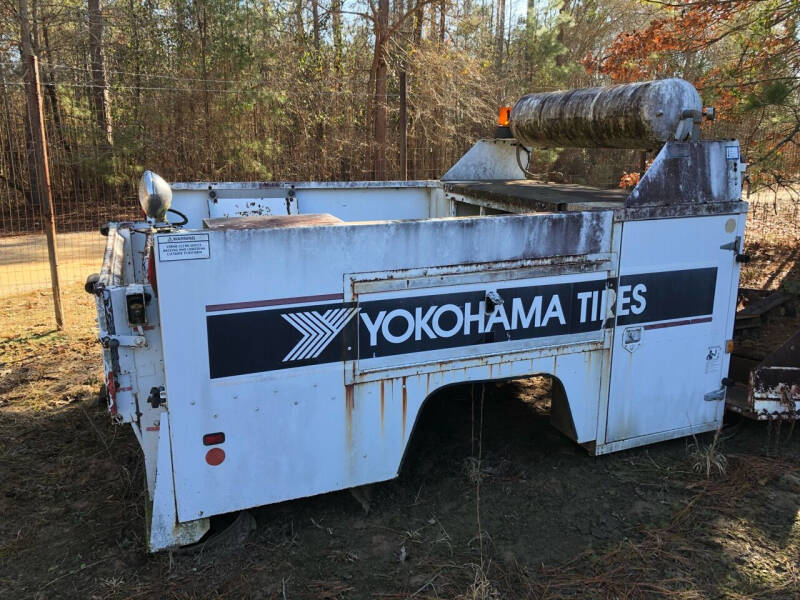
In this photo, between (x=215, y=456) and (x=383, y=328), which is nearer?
(x=215, y=456)

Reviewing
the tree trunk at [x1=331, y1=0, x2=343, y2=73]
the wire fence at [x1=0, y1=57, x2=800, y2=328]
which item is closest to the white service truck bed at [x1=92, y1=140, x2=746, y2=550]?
the wire fence at [x1=0, y1=57, x2=800, y2=328]

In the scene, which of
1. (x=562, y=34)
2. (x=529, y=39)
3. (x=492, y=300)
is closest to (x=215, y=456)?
(x=492, y=300)

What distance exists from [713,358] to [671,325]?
0.44 m

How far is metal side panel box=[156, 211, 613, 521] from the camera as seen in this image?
2.88 m

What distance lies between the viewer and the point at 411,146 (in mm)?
12891

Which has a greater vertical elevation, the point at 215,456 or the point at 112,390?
the point at 112,390

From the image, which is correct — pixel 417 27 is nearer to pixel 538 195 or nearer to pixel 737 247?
pixel 538 195

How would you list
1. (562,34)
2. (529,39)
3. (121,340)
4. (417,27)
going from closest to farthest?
(121,340) < (417,27) < (529,39) < (562,34)

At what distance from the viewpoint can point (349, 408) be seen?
321 centimetres

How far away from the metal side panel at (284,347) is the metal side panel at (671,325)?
Result: 0.71 meters

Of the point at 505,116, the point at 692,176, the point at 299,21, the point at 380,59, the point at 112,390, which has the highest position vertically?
the point at 299,21

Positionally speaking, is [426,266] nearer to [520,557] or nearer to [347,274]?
[347,274]

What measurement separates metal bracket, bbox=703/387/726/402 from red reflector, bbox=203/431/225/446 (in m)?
2.88

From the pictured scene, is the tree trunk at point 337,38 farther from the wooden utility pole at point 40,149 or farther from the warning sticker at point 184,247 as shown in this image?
the warning sticker at point 184,247
